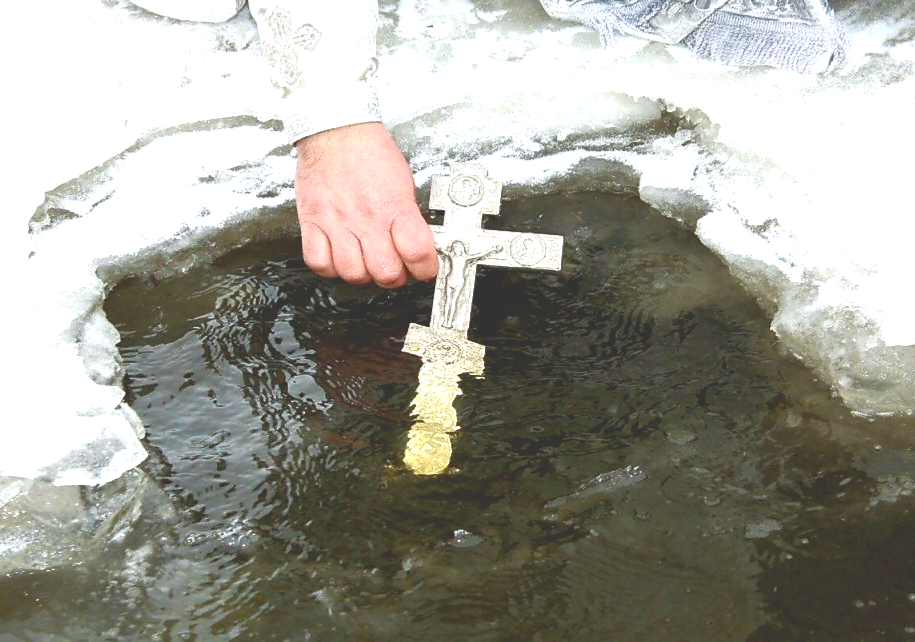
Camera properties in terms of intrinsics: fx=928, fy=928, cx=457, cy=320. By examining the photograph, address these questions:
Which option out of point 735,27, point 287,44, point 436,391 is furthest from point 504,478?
point 735,27

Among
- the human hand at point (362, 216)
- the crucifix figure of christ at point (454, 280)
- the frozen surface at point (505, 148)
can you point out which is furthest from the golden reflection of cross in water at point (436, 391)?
the frozen surface at point (505, 148)

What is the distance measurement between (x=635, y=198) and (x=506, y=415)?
0.73 m

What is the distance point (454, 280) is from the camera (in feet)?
6.44

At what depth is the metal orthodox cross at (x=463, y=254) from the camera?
74.9 inches

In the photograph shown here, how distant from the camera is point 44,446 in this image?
5.55ft

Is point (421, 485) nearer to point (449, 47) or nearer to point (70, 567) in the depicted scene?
point (70, 567)

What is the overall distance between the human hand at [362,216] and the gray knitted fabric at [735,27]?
2.57 ft

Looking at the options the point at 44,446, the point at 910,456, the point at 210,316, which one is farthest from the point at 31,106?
the point at 910,456

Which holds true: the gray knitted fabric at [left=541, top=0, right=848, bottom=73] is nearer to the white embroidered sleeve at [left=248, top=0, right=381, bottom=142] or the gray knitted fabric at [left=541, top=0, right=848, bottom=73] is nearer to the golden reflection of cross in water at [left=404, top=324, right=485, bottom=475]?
the white embroidered sleeve at [left=248, top=0, right=381, bottom=142]

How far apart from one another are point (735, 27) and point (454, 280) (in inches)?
40.9

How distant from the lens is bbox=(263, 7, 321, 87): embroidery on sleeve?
82.1 inches

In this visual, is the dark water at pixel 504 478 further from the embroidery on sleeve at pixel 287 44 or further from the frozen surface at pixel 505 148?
the embroidery on sleeve at pixel 287 44

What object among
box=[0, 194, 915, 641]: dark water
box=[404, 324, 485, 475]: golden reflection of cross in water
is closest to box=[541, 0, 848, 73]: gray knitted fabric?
box=[0, 194, 915, 641]: dark water

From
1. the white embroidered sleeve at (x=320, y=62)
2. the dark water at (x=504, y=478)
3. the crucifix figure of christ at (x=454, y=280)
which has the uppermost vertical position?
the white embroidered sleeve at (x=320, y=62)
